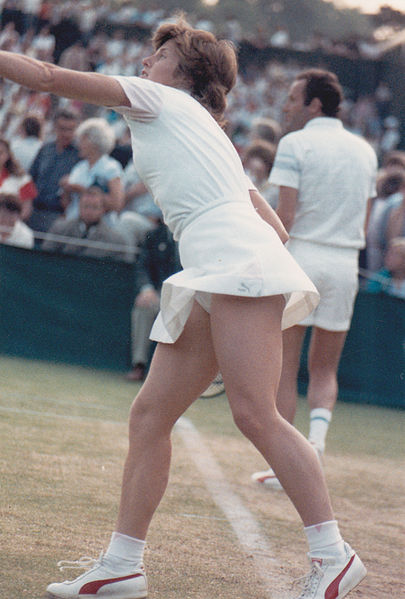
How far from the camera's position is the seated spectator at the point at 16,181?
9383mm

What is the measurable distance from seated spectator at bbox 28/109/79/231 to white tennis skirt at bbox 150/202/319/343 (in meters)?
6.44

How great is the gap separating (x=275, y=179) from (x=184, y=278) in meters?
2.23

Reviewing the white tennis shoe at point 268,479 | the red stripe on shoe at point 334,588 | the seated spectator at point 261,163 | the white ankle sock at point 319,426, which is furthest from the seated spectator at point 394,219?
the red stripe on shoe at point 334,588

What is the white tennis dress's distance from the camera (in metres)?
2.94

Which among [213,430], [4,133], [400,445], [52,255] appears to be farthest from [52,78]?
[4,133]

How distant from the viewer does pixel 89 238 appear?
8.89 metres

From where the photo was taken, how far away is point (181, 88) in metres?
3.17

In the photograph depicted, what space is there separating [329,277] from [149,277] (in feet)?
11.8

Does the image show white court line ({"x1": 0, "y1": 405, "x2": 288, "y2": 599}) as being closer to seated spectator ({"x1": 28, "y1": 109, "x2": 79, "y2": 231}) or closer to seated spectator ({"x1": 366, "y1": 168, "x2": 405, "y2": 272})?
seated spectator ({"x1": 366, "y1": 168, "x2": 405, "y2": 272})

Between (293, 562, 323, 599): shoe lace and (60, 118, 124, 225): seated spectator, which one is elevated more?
(60, 118, 124, 225): seated spectator

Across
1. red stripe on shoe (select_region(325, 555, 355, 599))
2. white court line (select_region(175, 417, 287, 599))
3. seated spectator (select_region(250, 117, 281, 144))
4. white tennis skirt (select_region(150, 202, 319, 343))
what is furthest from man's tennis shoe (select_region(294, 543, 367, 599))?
seated spectator (select_region(250, 117, 281, 144))

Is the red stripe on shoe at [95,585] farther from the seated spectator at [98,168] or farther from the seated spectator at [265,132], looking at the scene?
the seated spectator at [265,132]

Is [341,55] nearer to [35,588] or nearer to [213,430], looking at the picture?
[213,430]

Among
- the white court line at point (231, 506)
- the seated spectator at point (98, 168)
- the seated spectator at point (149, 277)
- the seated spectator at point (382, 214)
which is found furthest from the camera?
the seated spectator at point (382, 214)
